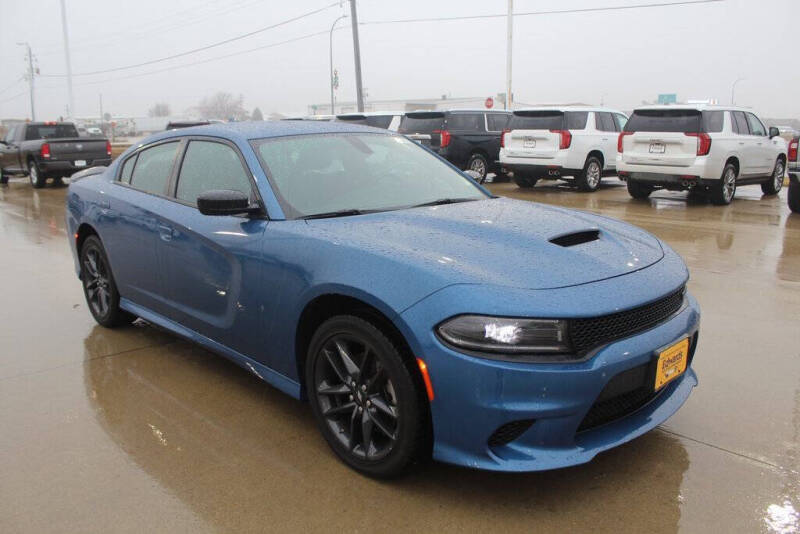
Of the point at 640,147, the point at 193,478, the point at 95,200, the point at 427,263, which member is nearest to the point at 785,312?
the point at 427,263

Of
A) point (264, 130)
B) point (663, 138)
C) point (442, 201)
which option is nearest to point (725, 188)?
point (663, 138)

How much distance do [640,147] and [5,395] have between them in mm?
11131

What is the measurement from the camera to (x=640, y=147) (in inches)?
487

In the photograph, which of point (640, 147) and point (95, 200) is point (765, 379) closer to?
point (95, 200)

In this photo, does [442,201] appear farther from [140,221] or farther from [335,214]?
[140,221]

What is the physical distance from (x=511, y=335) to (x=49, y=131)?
1959 centimetres

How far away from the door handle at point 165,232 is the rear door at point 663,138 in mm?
10144

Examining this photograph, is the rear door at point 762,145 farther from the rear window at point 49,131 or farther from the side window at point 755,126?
the rear window at point 49,131

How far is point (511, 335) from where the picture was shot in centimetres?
252

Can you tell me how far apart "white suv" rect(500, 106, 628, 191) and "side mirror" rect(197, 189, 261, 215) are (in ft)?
39.2

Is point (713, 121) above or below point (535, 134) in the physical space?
above

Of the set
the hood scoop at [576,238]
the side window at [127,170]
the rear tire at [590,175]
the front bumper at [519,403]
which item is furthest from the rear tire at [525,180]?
the front bumper at [519,403]

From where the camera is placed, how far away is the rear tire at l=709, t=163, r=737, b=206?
12086mm

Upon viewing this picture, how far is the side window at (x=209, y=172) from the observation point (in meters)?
3.77
